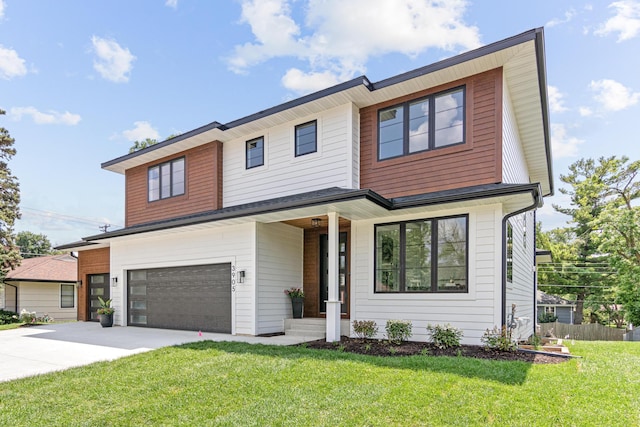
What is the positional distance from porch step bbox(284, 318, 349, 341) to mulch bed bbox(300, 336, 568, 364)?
1.06 meters

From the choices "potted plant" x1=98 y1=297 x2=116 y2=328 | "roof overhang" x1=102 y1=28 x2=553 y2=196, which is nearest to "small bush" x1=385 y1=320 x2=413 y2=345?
"roof overhang" x1=102 y1=28 x2=553 y2=196

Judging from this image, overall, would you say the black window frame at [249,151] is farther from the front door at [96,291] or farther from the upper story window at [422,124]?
the front door at [96,291]

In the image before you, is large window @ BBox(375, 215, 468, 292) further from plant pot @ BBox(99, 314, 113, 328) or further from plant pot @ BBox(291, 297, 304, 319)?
plant pot @ BBox(99, 314, 113, 328)

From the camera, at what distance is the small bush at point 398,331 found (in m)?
7.72

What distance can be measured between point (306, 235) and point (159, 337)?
4.33m

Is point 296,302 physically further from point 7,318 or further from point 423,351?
point 7,318

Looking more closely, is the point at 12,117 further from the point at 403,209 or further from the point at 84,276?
the point at 403,209

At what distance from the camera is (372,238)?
28.9 ft

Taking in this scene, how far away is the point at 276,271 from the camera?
10.2 metres

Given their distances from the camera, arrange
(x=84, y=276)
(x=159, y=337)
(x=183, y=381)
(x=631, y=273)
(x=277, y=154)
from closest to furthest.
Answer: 1. (x=183, y=381)
2. (x=159, y=337)
3. (x=277, y=154)
4. (x=84, y=276)
5. (x=631, y=273)

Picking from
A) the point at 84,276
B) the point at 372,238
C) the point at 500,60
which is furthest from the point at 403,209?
the point at 84,276

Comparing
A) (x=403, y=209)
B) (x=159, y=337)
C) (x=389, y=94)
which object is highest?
(x=389, y=94)

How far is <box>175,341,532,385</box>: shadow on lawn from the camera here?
5.09 metres

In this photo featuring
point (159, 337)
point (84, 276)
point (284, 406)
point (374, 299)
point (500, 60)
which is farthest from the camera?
point (84, 276)
